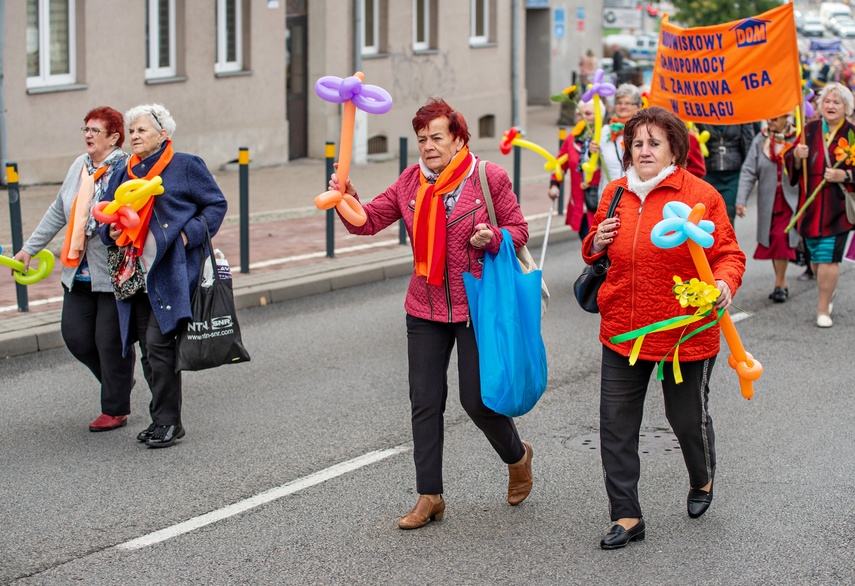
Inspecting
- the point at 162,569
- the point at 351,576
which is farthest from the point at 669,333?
the point at 162,569

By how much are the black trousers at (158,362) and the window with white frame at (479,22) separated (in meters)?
18.0

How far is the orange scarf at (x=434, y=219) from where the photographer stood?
5441mm

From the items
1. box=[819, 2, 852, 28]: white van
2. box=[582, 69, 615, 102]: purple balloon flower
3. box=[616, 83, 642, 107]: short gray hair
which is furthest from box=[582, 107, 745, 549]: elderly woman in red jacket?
box=[819, 2, 852, 28]: white van

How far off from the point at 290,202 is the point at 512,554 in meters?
11.0

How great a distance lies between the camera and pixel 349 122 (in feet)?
18.0

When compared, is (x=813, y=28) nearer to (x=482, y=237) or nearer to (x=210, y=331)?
(x=210, y=331)

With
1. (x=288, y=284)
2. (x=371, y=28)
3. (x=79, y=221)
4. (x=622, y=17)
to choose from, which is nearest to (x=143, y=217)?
(x=79, y=221)

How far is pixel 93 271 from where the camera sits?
6887 millimetres

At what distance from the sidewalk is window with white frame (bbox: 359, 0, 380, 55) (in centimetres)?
313

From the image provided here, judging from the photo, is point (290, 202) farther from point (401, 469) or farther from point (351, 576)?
point (351, 576)

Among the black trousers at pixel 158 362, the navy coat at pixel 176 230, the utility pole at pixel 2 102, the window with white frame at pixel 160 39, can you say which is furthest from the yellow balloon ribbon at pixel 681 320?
the window with white frame at pixel 160 39

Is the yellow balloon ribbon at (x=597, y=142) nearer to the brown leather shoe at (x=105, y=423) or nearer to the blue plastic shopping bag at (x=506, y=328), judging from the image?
the brown leather shoe at (x=105, y=423)

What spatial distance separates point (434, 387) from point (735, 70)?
572 centimetres

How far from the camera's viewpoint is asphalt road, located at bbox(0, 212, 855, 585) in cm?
518
